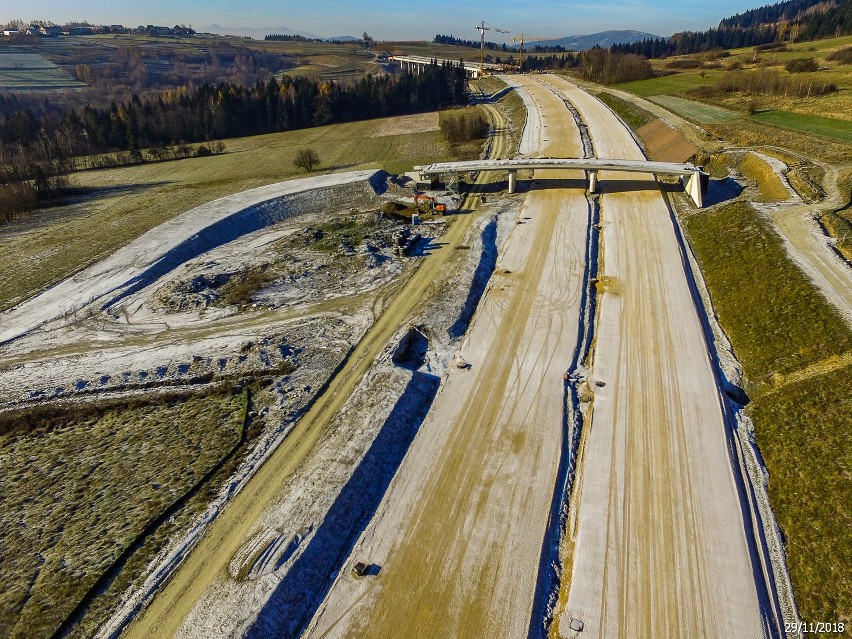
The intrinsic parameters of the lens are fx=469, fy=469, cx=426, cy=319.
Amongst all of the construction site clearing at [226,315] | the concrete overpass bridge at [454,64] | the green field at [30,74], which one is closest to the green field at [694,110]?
the construction site clearing at [226,315]

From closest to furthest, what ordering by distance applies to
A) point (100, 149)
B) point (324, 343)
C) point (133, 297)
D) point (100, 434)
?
point (100, 434)
point (324, 343)
point (133, 297)
point (100, 149)

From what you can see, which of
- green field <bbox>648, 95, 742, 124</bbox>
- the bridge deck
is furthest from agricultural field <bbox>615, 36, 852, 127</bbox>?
the bridge deck

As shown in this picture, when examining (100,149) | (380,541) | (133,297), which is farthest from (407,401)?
(100,149)

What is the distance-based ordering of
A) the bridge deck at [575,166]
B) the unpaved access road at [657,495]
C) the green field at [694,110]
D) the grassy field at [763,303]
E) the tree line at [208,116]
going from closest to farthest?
the unpaved access road at [657,495]
the grassy field at [763,303]
the bridge deck at [575,166]
the green field at [694,110]
the tree line at [208,116]

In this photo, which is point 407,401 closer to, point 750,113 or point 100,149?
point 750,113

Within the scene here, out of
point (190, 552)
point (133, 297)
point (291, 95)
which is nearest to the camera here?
point (190, 552)

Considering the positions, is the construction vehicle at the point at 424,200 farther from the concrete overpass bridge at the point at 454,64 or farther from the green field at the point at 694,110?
the concrete overpass bridge at the point at 454,64
